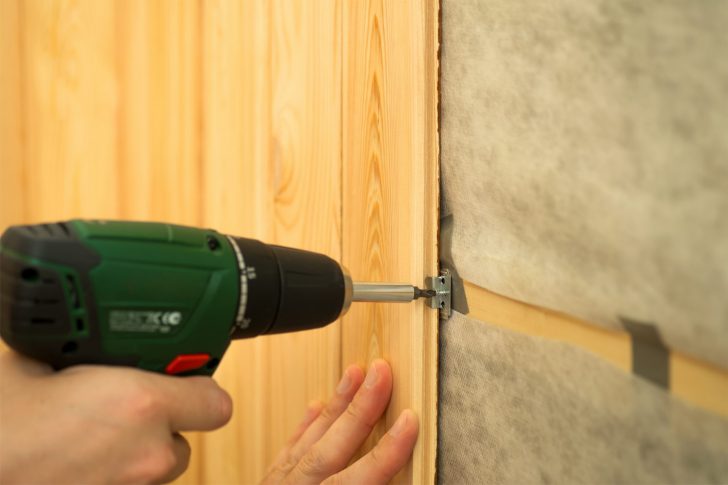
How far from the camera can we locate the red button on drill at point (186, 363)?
53cm

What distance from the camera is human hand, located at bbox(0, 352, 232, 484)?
457 mm

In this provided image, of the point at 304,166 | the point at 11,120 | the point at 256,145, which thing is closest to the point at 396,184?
the point at 304,166

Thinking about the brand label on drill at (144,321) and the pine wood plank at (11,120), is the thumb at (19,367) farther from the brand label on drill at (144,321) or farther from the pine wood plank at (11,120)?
the pine wood plank at (11,120)

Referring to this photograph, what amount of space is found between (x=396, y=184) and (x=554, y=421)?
32cm

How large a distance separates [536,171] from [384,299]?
234mm

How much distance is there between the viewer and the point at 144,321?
1.63 feet

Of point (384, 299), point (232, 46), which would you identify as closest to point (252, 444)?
point (384, 299)

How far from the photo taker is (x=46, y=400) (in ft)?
1.53

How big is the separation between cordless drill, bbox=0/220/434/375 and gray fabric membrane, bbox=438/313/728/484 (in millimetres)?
175

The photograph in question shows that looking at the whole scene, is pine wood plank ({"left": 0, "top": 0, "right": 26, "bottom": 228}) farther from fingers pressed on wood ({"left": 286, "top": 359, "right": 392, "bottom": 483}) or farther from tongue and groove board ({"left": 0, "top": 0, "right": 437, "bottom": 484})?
fingers pressed on wood ({"left": 286, "top": 359, "right": 392, "bottom": 483})

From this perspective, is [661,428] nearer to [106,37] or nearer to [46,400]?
[46,400]

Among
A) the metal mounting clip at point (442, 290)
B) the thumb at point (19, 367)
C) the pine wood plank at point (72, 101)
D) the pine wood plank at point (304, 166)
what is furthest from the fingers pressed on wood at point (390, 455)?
the pine wood plank at point (72, 101)

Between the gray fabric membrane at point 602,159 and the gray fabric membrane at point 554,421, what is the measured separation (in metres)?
0.04

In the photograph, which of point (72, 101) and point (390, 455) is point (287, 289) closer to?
point (390, 455)
